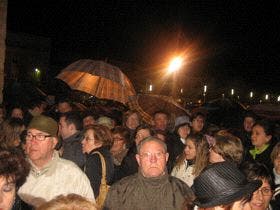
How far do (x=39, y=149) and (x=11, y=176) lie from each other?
1.19m

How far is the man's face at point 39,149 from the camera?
13.6 feet

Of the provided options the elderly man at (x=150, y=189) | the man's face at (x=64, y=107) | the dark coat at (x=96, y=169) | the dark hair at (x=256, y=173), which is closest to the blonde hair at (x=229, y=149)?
the dark hair at (x=256, y=173)

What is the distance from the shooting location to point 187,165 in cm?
585

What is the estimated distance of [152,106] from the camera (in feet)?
33.0

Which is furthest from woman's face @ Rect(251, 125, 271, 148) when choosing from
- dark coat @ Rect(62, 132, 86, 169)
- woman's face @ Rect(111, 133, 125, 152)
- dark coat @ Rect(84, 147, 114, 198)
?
dark coat @ Rect(62, 132, 86, 169)

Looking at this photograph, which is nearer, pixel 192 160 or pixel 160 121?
pixel 192 160

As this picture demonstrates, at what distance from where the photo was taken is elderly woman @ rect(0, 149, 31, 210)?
9.49ft

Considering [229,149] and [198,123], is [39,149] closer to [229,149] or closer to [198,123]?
[229,149]

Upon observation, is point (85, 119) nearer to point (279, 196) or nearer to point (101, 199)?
point (101, 199)

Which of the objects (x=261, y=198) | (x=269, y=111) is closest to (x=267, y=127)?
(x=261, y=198)

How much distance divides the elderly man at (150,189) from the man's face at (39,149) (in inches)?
34.0

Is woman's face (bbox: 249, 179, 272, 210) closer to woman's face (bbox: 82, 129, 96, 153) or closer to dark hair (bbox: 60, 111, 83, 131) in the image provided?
woman's face (bbox: 82, 129, 96, 153)

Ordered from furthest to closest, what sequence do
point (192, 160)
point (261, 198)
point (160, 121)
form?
point (160, 121), point (192, 160), point (261, 198)

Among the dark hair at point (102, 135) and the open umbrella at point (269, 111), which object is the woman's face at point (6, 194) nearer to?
the dark hair at point (102, 135)
